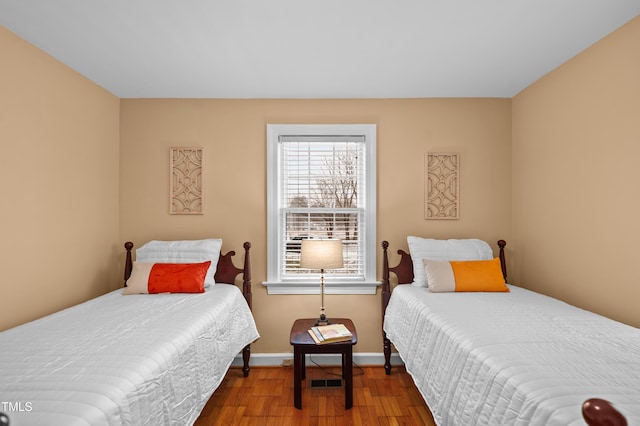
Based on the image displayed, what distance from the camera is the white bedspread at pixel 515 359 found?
1.09 meters

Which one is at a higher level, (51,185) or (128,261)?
(51,185)

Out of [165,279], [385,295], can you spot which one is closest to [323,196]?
[385,295]

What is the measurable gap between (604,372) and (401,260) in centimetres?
188

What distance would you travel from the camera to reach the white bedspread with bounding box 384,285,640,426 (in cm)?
109

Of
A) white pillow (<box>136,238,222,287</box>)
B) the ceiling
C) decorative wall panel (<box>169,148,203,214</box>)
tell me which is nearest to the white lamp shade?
white pillow (<box>136,238,222,287</box>)

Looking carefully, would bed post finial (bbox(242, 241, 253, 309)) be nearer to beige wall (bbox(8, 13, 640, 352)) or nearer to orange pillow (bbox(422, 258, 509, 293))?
beige wall (bbox(8, 13, 640, 352))

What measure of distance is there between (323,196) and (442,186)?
1.17 meters

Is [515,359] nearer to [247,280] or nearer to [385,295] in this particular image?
[385,295]

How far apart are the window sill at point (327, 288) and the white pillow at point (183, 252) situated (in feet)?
1.83

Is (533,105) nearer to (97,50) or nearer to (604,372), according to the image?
(604,372)

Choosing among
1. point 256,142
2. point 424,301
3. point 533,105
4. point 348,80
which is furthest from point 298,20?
point 533,105

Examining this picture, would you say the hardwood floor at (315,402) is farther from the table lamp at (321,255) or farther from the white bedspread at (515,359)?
the table lamp at (321,255)

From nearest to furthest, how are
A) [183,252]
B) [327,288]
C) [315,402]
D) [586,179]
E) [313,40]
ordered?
[313,40], [586,179], [315,402], [183,252], [327,288]

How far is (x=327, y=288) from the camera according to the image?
3123 mm
